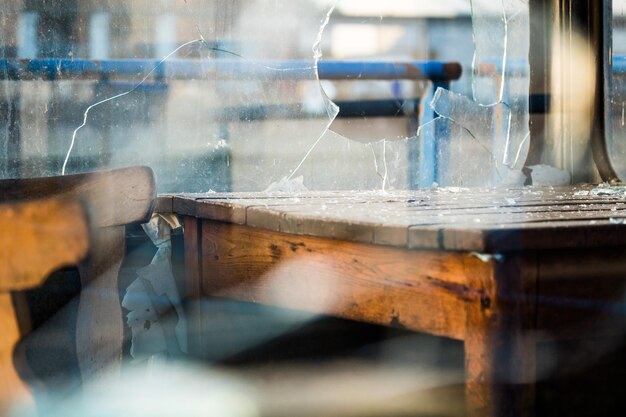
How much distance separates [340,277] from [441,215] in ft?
0.80

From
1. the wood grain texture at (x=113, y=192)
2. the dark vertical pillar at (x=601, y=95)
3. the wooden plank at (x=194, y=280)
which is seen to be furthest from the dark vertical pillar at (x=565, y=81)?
the wood grain texture at (x=113, y=192)

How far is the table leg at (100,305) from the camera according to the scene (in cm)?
118

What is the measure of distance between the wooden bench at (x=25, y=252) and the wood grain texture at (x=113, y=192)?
0.06 meters

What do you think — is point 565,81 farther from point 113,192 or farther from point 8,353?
point 8,353

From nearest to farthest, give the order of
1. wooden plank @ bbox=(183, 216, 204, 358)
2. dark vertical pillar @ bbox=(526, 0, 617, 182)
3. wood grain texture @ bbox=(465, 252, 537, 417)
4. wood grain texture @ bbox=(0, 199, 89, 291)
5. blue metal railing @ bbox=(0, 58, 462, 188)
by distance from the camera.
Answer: wood grain texture @ bbox=(0, 199, 89, 291), wood grain texture @ bbox=(465, 252, 537, 417), wooden plank @ bbox=(183, 216, 204, 358), blue metal railing @ bbox=(0, 58, 462, 188), dark vertical pillar @ bbox=(526, 0, 617, 182)

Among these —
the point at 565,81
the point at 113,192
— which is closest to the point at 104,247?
the point at 113,192

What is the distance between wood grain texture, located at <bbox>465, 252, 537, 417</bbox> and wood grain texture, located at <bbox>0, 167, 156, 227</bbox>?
1.88 ft

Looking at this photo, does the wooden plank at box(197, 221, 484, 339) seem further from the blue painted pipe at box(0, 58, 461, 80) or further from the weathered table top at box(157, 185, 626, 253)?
the blue painted pipe at box(0, 58, 461, 80)

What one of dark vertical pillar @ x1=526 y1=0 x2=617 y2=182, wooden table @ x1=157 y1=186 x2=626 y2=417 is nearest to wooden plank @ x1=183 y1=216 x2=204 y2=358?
wooden table @ x1=157 y1=186 x2=626 y2=417

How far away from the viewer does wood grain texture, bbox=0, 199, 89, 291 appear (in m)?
1.04

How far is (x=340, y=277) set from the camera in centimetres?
151

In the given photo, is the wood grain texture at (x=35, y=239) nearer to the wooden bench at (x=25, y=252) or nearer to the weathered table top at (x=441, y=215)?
the wooden bench at (x=25, y=252)

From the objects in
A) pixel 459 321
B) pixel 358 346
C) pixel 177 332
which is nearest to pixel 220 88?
pixel 177 332

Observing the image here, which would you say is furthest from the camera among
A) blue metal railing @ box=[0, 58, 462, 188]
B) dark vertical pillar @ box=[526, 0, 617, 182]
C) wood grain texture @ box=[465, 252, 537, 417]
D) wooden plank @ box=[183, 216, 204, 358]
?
dark vertical pillar @ box=[526, 0, 617, 182]
